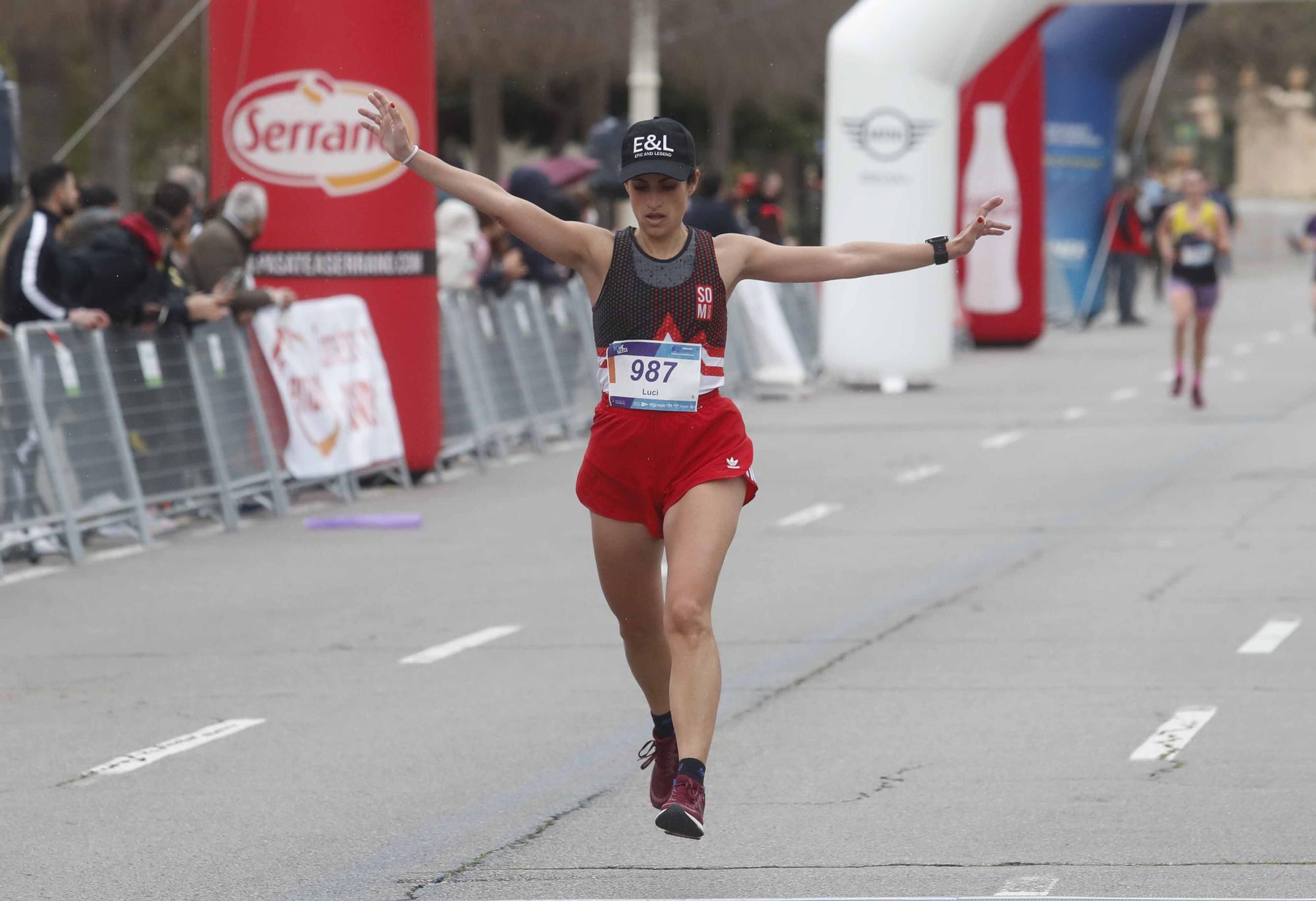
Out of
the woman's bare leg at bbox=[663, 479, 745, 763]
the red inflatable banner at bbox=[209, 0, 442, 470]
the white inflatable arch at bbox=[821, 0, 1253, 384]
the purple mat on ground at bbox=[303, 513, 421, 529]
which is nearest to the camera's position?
the woman's bare leg at bbox=[663, 479, 745, 763]

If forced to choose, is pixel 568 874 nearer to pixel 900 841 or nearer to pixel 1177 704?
pixel 900 841

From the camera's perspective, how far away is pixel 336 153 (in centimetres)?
1527

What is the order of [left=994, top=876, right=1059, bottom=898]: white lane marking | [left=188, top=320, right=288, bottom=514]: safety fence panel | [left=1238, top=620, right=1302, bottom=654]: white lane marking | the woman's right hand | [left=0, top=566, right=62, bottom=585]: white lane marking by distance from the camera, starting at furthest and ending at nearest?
1. [left=188, top=320, right=288, bottom=514]: safety fence panel
2. [left=0, top=566, right=62, bottom=585]: white lane marking
3. [left=1238, top=620, right=1302, bottom=654]: white lane marking
4. the woman's right hand
5. [left=994, top=876, right=1059, bottom=898]: white lane marking

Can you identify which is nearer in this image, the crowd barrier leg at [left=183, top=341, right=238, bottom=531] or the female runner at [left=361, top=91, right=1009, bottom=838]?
the female runner at [left=361, top=91, right=1009, bottom=838]

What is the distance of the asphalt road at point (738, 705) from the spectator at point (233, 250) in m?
1.36

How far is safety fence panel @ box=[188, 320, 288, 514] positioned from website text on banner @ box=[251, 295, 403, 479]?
0.68 ft

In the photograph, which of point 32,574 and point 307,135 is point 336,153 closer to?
point 307,135

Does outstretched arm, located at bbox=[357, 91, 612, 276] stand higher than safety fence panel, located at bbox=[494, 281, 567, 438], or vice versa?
outstretched arm, located at bbox=[357, 91, 612, 276]

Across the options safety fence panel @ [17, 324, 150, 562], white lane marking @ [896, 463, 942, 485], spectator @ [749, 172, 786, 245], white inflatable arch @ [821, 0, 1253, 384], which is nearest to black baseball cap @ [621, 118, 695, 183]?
safety fence panel @ [17, 324, 150, 562]

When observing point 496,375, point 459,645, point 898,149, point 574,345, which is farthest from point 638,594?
point 898,149

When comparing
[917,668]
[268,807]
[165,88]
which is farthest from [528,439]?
[165,88]

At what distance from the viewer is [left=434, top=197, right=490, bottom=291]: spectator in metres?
17.8

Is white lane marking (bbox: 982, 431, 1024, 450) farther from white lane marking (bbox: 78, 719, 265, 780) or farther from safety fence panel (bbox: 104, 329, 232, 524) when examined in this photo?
white lane marking (bbox: 78, 719, 265, 780)

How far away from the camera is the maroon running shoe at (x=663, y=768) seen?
6316mm
